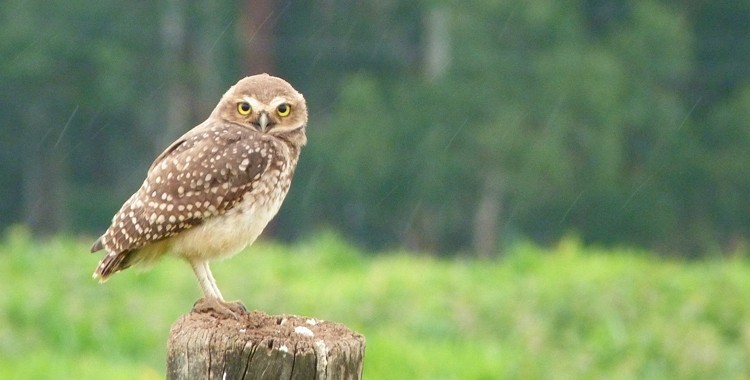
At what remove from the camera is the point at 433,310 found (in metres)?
10.0

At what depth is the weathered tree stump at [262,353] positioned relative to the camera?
3.70m

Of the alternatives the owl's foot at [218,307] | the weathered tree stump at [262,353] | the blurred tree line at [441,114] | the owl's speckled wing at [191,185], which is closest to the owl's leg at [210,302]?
the owl's foot at [218,307]

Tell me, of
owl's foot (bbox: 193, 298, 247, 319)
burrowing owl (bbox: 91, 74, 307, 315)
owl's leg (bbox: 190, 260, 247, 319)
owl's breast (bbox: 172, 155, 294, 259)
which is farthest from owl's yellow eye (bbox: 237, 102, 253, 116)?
owl's foot (bbox: 193, 298, 247, 319)

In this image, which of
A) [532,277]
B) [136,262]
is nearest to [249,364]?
[136,262]

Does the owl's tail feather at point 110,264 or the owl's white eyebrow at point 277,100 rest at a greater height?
the owl's white eyebrow at point 277,100

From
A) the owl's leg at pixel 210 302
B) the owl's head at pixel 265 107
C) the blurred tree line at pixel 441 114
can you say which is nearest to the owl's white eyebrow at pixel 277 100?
the owl's head at pixel 265 107

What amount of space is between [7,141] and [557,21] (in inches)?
452

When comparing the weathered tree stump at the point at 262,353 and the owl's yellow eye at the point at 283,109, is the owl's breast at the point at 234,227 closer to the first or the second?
the owl's yellow eye at the point at 283,109

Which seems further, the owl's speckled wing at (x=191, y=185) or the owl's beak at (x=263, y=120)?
the owl's beak at (x=263, y=120)

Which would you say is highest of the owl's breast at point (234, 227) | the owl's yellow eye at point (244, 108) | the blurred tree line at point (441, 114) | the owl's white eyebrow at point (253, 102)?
the owl's white eyebrow at point (253, 102)

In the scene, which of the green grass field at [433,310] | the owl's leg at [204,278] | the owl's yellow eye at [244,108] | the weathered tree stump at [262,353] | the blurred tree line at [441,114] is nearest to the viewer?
the weathered tree stump at [262,353]

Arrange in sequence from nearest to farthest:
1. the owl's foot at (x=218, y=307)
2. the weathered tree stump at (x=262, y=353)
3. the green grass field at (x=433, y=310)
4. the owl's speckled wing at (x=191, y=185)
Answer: the weathered tree stump at (x=262, y=353) < the owl's foot at (x=218, y=307) < the owl's speckled wing at (x=191, y=185) < the green grass field at (x=433, y=310)

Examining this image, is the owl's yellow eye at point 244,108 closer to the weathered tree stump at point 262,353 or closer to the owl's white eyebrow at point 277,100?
the owl's white eyebrow at point 277,100

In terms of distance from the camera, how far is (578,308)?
32.5 ft
